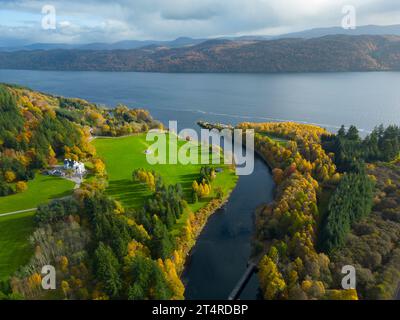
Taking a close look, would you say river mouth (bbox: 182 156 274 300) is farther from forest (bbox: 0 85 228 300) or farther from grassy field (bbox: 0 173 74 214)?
grassy field (bbox: 0 173 74 214)

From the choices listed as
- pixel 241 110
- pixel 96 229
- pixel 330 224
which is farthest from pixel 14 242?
pixel 241 110

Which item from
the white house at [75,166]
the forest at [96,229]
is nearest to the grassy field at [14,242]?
the forest at [96,229]

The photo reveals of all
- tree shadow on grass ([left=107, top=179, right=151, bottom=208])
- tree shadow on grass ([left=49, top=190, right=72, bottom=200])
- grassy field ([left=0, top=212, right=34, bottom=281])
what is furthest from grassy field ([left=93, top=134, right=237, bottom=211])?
grassy field ([left=0, top=212, right=34, bottom=281])

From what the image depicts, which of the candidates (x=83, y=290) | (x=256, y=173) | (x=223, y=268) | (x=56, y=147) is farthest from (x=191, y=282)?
(x=56, y=147)

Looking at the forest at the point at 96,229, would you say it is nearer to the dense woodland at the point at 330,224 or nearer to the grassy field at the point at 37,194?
the grassy field at the point at 37,194

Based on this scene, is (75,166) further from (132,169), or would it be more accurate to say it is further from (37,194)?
(132,169)

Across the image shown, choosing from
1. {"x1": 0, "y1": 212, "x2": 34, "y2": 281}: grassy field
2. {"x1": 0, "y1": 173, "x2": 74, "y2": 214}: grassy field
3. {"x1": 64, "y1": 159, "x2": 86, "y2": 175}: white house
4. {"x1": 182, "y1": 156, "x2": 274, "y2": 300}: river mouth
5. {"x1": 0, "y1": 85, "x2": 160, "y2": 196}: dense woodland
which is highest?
{"x1": 0, "y1": 85, "x2": 160, "y2": 196}: dense woodland
